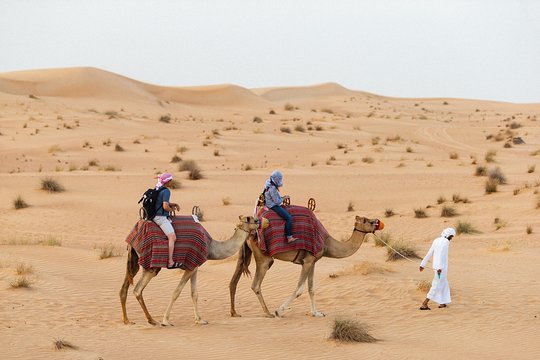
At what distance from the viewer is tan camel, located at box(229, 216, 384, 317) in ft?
39.2

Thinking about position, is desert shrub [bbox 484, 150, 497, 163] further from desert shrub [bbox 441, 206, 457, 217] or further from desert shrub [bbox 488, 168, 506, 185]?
desert shrub [bbox 441, 206, 457, 217]

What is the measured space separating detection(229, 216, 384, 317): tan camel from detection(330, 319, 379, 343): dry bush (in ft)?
5.09

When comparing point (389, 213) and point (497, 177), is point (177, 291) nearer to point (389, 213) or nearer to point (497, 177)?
point (389, 213)

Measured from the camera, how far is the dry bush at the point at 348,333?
10320 millimetres

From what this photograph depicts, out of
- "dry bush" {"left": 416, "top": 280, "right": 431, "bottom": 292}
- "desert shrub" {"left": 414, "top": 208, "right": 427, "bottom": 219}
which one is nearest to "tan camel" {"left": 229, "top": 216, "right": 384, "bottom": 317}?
"dry bush" {"left": 416, "top": 280, "right": 431, "bottom": 292}

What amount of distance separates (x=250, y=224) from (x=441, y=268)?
338 centimetres

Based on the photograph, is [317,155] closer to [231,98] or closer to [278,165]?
[278,165]

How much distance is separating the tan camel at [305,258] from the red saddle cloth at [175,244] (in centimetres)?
106

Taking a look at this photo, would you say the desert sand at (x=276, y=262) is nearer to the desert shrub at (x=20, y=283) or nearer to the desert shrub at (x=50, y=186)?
the desert shrub at (x=20, y=283)

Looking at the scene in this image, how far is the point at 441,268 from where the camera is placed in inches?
Answer: 486

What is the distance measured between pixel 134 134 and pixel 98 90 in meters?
43.0

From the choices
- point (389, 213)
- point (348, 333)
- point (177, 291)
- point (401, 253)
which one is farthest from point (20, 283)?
point (389, 213)

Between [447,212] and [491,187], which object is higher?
[491,187]

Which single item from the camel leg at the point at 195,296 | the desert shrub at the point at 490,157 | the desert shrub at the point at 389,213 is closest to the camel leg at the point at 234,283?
the camel leg at the point at 195,296
